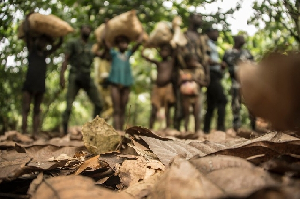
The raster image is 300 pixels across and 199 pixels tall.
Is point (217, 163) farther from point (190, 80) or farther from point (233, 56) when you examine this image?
point (233, 56)

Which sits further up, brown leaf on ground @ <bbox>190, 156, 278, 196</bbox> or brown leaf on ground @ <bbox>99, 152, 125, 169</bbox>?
brown leaf on ground @ <bbox>190, 156, 278, 196</bbox>

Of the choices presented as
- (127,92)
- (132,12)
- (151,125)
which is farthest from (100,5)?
(151,125)

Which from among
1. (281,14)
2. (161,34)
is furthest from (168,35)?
(281,14)

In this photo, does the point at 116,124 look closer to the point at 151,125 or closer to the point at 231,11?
the point at 151,125

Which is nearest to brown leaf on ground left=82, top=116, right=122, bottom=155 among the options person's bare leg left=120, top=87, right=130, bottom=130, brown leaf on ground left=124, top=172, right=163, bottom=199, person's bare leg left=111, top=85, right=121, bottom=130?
brown leaf on ground left=124, top=172, right=163, bottom=199

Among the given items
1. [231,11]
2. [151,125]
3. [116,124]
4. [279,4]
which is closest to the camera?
[279,4]

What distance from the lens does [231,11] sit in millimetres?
1434

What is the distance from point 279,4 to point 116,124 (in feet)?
11.5

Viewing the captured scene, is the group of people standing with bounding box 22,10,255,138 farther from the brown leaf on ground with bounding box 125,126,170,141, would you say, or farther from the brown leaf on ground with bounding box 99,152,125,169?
the brown leaf on ground with bounding box 99,152,125,169

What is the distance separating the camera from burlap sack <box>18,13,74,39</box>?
379 centimetres

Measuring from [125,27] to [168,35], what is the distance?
32.1 inches

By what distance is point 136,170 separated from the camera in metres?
0.97

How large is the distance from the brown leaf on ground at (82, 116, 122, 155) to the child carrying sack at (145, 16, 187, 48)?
12.1 feet

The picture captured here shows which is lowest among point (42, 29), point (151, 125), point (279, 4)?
point (151, 125)
